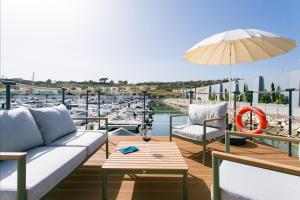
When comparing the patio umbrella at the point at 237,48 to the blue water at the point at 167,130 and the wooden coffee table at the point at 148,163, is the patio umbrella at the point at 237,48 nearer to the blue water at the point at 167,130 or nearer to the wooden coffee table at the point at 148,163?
the blue water at the point at 167,130

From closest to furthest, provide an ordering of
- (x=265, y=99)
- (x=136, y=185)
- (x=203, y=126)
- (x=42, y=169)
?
(x=42, y=169) < (x=136, y=185) < (x=203, y=126) < (x=265, y=99)

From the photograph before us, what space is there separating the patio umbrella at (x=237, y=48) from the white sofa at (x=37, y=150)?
2.22m

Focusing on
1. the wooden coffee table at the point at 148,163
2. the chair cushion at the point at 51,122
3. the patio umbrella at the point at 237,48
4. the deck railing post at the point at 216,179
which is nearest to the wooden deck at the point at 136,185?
the wooden coffee table at the point at 148,163

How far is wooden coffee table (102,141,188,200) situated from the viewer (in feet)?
5.63

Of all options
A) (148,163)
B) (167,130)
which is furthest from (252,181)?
(167,130)

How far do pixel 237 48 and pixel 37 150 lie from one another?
381 centimetres

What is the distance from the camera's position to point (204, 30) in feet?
25.3

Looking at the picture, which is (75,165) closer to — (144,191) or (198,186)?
(144,191)

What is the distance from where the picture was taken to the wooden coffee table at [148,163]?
172 cm

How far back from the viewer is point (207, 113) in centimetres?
364

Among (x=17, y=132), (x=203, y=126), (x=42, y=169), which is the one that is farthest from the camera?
(x=203, y=126)

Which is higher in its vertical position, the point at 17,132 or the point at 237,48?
the point at 237,48

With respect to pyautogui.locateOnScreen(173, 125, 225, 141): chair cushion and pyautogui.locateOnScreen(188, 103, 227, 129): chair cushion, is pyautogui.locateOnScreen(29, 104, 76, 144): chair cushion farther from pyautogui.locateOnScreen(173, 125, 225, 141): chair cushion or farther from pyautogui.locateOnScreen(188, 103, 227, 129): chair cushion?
pyautogui.locateOnScreen(188, 103, 227, 129): chair cushion

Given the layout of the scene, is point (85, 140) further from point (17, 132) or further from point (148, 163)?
point (148, 163)
